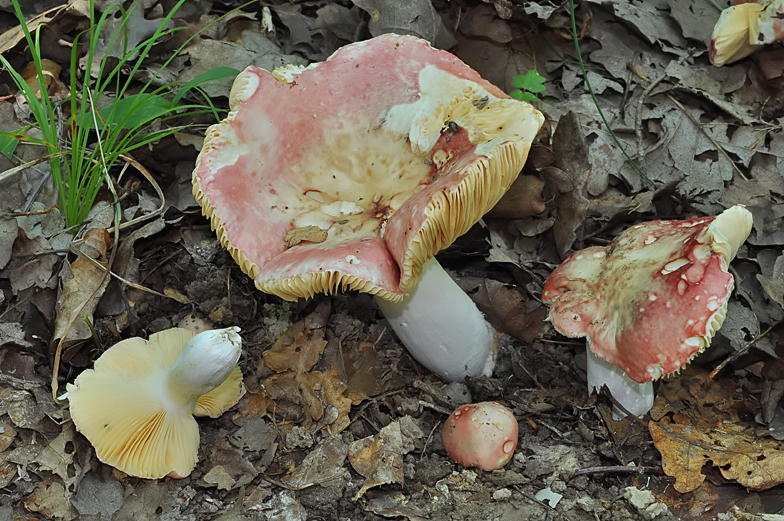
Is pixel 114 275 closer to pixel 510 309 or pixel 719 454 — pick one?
pixel 510 309

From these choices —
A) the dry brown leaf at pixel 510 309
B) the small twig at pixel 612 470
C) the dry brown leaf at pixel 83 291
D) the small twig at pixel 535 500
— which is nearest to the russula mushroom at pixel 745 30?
the dry brown leaf at pixel 510 309

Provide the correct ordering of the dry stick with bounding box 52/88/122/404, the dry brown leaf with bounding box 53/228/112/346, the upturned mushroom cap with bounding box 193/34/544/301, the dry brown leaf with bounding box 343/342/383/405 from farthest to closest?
the dry brown leaf with bounding box 343/342/383/405
the dry brown leaf with bounding box 53/228/112/346
the dry stick with bounding box 52/88/122/404
the upturned mushroom cap with bounding box 193/34/544/301

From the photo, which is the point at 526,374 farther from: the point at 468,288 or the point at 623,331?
the point at 623,331

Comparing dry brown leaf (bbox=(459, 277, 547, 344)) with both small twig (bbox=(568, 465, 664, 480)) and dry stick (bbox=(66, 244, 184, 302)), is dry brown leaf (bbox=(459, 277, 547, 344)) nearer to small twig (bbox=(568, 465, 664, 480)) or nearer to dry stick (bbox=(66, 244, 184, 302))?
small twig (bbox=(568, 465, 664, 480))

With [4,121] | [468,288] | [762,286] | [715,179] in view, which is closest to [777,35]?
[715,179]

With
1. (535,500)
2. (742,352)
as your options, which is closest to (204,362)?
(535,500)

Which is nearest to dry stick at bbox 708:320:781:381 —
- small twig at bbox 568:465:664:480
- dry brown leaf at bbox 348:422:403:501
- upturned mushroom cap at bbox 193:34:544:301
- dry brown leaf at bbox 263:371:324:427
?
small twig at bbox 568:465:664:480
